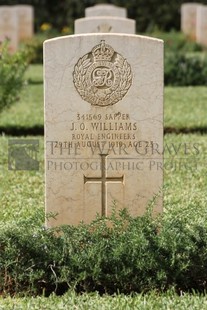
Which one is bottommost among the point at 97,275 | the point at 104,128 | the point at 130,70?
the point at 97,275

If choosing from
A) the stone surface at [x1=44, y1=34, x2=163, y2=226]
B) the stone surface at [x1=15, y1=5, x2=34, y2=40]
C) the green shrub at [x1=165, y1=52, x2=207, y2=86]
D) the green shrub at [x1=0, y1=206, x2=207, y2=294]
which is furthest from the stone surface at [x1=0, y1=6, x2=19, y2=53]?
the green shrub at [x1=0, y1=206, x2=207, y2=294]

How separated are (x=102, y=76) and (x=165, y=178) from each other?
2.37 metres

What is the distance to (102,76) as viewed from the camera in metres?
4.99

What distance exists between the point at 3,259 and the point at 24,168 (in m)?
3.21

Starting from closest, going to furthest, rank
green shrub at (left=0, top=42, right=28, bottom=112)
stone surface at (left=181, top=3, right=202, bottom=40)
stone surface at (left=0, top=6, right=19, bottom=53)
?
1. green shrub at (left=0, top=42, right=28, bottom=112)
2. stone surface at (left=0, top=6, right=19, bottom=53)
3. stone surface at (left=181, top=3, right=202, bottom=40)

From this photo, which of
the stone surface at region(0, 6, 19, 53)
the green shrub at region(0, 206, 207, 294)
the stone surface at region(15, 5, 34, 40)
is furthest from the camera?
the stone surface at region(15, 5, 34, 40)

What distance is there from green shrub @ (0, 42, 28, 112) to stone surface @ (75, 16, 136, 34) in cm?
101

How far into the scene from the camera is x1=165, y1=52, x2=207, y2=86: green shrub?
16.0 meters

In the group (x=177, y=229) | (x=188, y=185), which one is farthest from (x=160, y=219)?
(x=188, y=185)

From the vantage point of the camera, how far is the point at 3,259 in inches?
179

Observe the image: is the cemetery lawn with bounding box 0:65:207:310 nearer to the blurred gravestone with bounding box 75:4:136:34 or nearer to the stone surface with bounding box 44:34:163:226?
the stone surface with bounding box 44:34:163:226

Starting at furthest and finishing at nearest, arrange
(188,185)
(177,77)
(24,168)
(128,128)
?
(177,77) < (24,168) < (188,185) < (128,128)

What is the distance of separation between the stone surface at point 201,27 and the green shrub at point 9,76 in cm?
1291

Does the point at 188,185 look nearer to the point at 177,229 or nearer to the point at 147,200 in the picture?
the point at 147,200
